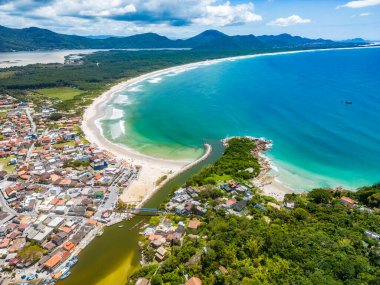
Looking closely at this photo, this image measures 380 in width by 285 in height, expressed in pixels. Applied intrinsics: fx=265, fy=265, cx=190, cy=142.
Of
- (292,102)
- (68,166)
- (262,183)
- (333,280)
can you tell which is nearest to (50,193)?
(68,166)

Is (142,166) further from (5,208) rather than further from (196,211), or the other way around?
(5,208)

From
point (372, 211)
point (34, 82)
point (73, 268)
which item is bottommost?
point (73, 268)

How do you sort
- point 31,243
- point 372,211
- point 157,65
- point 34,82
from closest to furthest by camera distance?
point 31,243 → point 372,211 → point 34,82 → point 157,65

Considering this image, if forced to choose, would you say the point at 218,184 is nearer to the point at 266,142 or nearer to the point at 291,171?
the point at 291,171

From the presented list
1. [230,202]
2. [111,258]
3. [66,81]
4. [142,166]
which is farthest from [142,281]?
[66,81]

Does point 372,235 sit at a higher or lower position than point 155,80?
lower

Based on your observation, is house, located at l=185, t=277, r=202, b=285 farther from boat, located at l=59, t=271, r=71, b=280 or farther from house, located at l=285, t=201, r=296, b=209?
house, located at l=285, t=201, r=296, b=209
